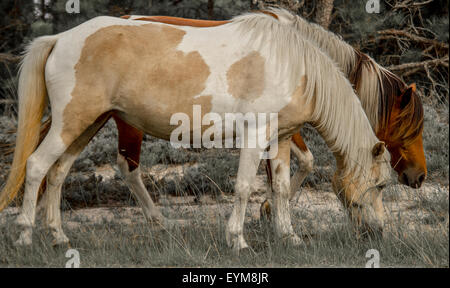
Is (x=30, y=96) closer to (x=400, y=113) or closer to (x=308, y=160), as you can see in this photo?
(x=308, y=160)

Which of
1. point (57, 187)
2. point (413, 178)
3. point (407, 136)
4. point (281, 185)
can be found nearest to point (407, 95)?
point (407, 136)

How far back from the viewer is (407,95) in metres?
4.12

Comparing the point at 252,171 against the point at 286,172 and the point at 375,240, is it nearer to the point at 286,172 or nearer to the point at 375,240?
the point at 286,172

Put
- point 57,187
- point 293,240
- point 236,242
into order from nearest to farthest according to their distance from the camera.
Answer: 1. point 236,242
2. point 293,240
3. point 57,187

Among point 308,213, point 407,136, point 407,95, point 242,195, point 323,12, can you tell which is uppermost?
point 323,12

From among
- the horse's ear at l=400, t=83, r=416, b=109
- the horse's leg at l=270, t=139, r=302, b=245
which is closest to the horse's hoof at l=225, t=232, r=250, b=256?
the horse's leg at l=270, t=139, r=302, b=245

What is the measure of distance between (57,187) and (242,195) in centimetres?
141

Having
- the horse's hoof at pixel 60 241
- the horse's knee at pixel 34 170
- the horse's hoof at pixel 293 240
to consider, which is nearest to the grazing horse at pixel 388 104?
the horse's hoof at pixel 293 240

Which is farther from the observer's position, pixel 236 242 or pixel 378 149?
pixel 378 149

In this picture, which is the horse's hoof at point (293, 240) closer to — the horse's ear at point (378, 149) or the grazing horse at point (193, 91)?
→ the grazing horse at point (193, 91)

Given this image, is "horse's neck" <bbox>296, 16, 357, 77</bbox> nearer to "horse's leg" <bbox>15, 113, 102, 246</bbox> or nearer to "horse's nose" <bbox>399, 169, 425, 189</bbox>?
"horse's nose" <bbox>399, 169, 425, 189</bbox>

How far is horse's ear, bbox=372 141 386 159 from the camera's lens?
3.65 meters

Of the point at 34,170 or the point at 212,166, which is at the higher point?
the point at 34,170

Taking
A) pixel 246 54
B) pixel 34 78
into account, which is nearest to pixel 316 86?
pixel 246 54
